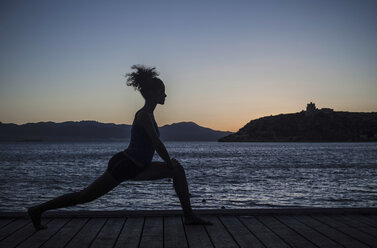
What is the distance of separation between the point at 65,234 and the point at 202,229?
159 cm

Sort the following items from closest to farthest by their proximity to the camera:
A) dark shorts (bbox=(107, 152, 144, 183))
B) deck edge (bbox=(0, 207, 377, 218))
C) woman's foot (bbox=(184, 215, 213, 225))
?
dark shorts (bbox=(107, 152, 144, 183))
woman's foot (bbox=(184, 215, 213, 225))
deck edge (bbox=(0, 207, 377, 218))

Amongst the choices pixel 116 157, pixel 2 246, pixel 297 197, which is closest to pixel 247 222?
pixel 116 157

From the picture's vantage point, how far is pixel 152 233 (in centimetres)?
445

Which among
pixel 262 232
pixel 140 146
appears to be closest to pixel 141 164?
pixel 140 146

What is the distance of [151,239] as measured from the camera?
421 cm

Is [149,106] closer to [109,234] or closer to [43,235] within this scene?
[109,234]

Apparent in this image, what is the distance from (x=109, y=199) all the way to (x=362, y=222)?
1232 centimetres

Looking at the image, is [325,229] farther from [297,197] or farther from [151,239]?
[297,197]

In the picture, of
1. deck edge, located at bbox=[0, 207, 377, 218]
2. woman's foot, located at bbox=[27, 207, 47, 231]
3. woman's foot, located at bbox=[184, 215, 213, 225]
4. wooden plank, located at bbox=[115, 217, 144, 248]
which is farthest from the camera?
deck edge, located at bbox=[0, 207, 377, 218]

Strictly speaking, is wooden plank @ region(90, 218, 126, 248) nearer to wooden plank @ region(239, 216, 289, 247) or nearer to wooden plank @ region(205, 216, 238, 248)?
wooden plank @ region(205, 216, 238, 248)

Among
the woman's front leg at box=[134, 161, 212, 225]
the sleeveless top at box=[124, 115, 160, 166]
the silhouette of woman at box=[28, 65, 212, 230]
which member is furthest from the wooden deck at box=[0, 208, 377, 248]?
the sleeveless top at box=[124, 115, 160, 166]

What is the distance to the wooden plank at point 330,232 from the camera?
3.94 meters

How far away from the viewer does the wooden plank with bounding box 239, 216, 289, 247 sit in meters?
4.01

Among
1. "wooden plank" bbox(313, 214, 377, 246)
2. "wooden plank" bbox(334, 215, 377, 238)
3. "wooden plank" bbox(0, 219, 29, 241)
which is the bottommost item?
"wooden plank" bbox(0, 219, 29, 241)
